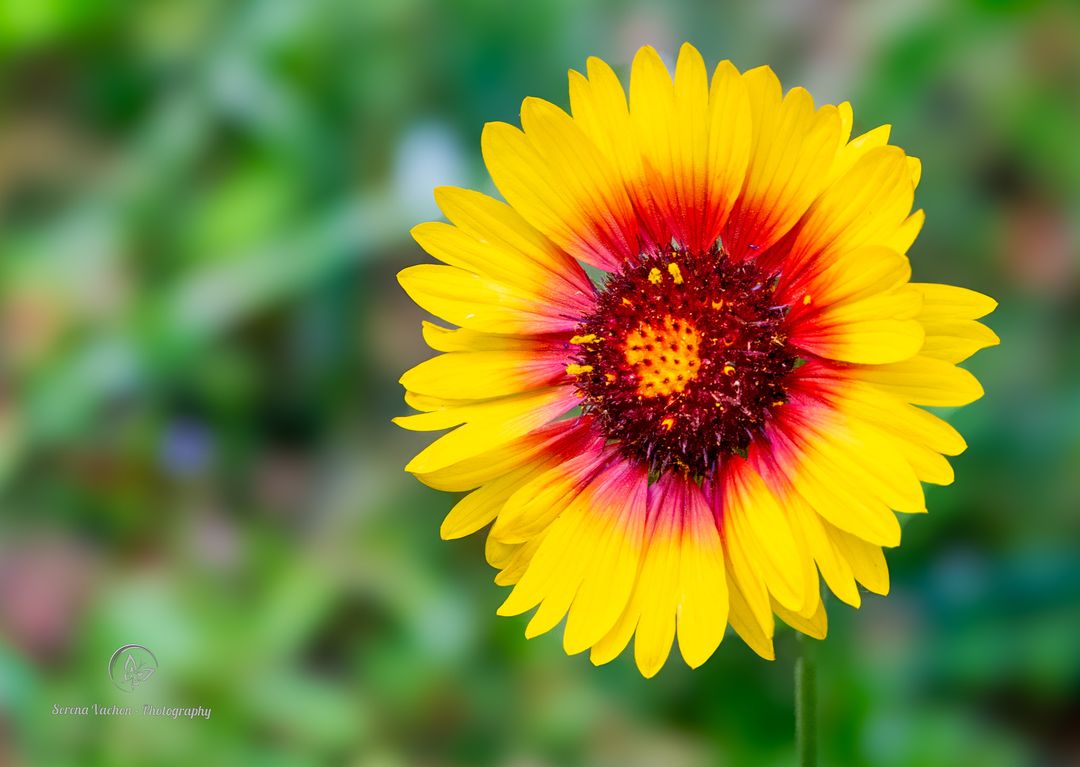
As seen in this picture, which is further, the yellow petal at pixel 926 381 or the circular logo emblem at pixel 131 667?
the circular logo emblem at pixel 131 667

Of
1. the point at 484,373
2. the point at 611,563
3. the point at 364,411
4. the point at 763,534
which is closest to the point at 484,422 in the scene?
the point at 484,373

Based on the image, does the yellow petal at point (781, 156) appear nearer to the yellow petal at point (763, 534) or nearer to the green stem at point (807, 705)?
the yellow petal at point (763, 534)

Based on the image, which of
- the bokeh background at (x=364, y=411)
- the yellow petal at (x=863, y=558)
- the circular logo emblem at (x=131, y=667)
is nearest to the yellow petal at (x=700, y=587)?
the yellow petal at (x=863, y=558)

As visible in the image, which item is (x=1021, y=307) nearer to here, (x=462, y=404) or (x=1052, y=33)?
(x=1052, y=33)

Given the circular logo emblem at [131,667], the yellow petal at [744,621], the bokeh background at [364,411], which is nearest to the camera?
the yellow petal at [744,621]

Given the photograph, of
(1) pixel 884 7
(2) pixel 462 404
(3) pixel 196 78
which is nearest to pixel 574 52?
(1) pixel 884 7

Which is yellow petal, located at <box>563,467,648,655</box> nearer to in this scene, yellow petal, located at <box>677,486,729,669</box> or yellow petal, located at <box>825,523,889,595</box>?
yellow petal, located at <box>677,486,729,669</box>

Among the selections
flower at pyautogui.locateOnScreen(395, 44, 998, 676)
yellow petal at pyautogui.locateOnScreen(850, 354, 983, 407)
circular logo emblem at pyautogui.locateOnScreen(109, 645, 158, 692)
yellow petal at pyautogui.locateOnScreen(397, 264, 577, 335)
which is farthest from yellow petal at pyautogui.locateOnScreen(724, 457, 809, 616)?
circular logo emblem at pyautogui.locateOnScreen(109, 645, 158, 692)
